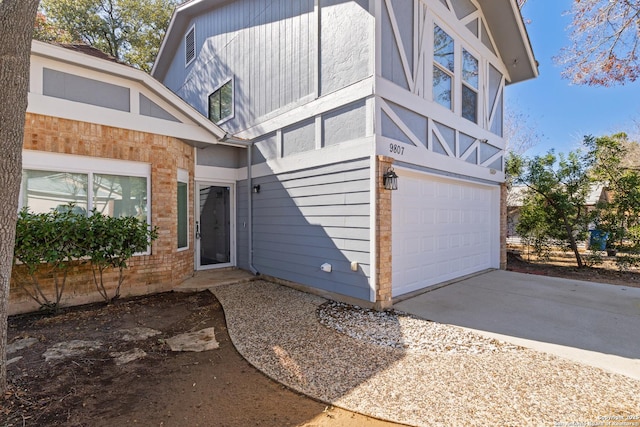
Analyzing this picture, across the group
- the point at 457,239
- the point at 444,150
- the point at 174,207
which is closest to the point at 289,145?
the point at 174,207

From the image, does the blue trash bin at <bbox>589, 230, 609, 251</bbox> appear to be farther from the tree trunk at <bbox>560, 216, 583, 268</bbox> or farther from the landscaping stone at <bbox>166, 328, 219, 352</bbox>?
the landscaping stone at <bbox>166, 328, 219, 352</bbox>

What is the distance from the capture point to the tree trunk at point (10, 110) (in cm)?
254

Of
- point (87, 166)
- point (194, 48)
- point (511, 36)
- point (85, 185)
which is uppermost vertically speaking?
point (194, 48)

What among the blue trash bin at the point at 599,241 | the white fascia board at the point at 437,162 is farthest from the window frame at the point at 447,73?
the blue trash bin at the point at 599,241

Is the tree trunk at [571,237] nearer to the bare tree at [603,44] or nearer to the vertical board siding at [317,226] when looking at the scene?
the bare tree at [603,44]

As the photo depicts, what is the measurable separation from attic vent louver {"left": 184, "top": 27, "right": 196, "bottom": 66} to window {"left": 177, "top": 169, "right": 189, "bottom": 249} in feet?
19.5

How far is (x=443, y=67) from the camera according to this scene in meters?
6.71

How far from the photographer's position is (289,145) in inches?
265

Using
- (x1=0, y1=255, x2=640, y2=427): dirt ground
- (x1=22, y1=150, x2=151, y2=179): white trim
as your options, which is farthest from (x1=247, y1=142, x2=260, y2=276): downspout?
(x1=0, y1=255, x2=640, y2=427): dirt ground

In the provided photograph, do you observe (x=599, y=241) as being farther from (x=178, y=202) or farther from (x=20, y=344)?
(x=20, y=344)

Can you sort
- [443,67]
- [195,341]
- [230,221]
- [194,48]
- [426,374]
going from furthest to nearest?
[194,48] → [230,221] → [443,67] → [195,341] → [426,374]

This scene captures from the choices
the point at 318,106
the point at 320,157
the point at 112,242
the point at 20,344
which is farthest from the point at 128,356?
the point at 318,106

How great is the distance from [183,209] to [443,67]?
6.56 m

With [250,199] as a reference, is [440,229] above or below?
below
